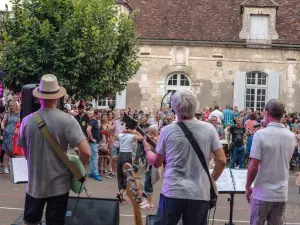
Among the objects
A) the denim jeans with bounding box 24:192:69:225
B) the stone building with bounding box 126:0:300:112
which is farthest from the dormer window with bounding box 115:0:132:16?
the denim jeans with bounding box 24:192:69:225

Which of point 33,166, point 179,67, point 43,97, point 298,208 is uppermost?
point 179,67

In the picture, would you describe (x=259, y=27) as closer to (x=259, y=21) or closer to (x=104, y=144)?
(x=259, y=21)

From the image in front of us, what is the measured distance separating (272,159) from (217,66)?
23042mm

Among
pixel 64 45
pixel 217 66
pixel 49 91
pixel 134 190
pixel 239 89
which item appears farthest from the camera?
pixel 217 66

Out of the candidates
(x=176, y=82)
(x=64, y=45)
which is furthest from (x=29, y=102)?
(x=176, y=82)

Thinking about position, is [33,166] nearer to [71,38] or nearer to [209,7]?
[71,38]

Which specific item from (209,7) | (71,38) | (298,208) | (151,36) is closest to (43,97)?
(298,208)

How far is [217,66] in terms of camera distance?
2897cm

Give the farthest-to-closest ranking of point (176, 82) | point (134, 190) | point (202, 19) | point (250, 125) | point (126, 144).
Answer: point (202, 19)
point (176, 82)
point (250, 125)
point (126, 144)
point (134, 190)

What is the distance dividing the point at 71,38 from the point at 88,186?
10.4m

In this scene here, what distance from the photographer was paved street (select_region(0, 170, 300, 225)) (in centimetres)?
988

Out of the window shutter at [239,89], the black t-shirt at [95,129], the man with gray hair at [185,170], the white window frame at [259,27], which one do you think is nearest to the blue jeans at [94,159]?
the black t-shirt at [95,129]

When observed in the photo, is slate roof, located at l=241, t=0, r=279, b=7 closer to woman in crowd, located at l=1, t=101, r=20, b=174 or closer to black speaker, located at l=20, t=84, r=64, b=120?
woman in crowd, located at l=1, t=101, r=20, b=174

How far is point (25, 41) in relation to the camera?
2286 cm
